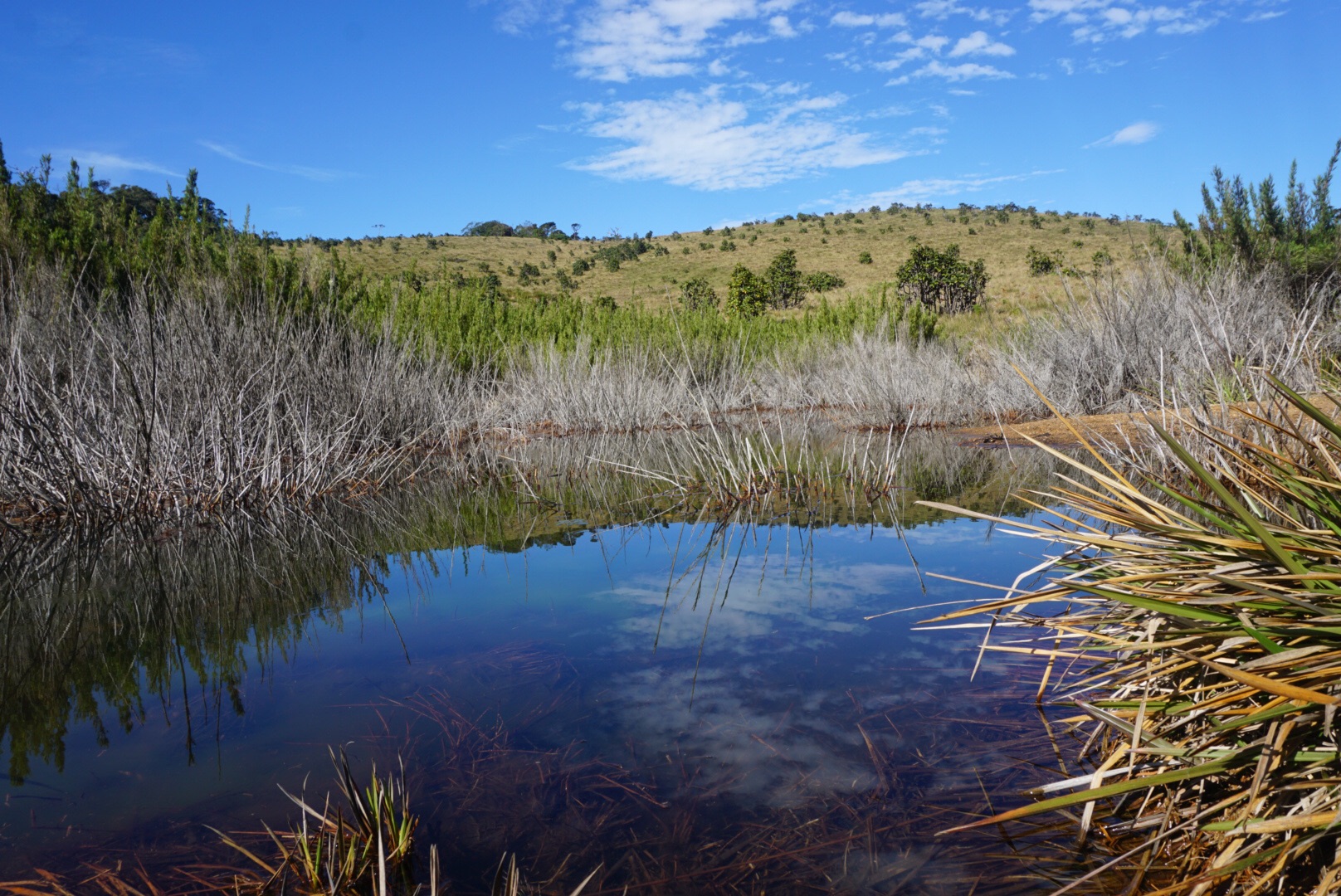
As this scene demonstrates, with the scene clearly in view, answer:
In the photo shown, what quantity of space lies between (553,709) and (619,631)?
0.71 meters

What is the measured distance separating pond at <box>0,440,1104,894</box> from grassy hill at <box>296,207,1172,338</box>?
3615 centimetres

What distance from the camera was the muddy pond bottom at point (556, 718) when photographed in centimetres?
164

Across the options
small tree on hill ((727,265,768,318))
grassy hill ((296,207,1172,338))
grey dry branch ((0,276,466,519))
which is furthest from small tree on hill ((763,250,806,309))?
grey dry branch ((0,276,466,519))

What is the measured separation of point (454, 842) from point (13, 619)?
9.26ft

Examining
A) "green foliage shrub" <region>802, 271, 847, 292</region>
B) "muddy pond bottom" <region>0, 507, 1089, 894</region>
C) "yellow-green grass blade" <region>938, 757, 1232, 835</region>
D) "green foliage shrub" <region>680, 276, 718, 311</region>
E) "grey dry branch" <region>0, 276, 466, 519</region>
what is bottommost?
"muddy pond bottom" <region>0, 507, 1089, 894</region>

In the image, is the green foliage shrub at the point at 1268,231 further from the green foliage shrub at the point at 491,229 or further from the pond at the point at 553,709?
the green foliage shrub at the point at 491,229

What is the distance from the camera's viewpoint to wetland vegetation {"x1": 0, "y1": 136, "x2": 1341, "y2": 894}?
149 cm

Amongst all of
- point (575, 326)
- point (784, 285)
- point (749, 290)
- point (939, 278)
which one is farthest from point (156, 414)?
point (784, 285)

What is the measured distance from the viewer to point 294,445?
6.52 m

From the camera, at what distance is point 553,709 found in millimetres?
2309

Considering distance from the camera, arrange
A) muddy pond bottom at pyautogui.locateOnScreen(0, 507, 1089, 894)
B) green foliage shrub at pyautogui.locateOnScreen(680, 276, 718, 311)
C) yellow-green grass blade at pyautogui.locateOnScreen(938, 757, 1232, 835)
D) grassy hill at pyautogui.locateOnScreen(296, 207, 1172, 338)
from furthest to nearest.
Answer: grassy hill at pyautogui.locateOnScreen(296, 207, 1172, 338), green foliage shrub at pyautogui.locateOnScreen(680, 276, 718, 311), muddy pond bottom at pyautogui.locateOnScreen(0, 507, 1089, 894), yellow-green grass blade at pyautogui.locateOnScreen(938, 757, 1232, 835)

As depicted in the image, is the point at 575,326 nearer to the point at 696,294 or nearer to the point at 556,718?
the point at 556,718

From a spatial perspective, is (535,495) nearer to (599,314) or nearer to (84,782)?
(84,782)

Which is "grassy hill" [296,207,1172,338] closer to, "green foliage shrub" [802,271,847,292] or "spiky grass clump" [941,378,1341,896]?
"green foliage shrub" [802,271,847,292]
